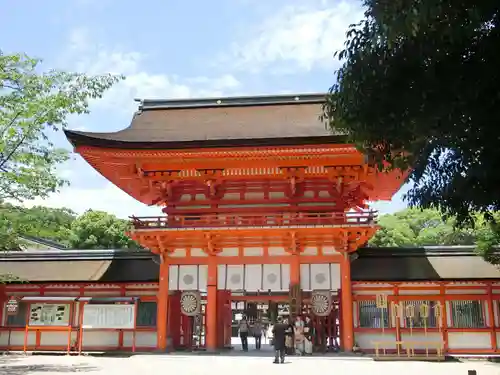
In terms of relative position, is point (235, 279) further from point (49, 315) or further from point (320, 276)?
point (49, 315)

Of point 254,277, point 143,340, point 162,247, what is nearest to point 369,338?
point 254,277

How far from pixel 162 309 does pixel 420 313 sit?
30.3 ft

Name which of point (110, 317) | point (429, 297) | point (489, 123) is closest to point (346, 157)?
point (429, 297)

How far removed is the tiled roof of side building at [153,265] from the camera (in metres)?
19.3

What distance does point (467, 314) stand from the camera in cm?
1903

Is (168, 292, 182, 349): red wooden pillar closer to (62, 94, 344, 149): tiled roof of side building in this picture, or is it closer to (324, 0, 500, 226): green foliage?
(62, 94, 344, 149): tiled roof of side building

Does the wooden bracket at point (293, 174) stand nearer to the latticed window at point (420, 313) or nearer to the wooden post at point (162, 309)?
the wooden post at point (162, 309)

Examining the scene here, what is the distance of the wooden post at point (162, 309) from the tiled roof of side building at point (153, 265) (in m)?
0.72

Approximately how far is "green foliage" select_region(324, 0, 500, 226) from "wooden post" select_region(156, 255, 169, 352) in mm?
12731

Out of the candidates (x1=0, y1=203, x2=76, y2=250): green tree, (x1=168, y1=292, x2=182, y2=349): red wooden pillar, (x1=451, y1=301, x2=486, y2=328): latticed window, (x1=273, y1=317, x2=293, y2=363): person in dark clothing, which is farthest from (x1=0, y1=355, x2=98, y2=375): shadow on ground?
(x1=451, y1=301, x2=486, y2=328): latticed window

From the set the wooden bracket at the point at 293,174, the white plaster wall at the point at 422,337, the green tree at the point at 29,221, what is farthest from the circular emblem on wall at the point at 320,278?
the green tree at the point at 29,221

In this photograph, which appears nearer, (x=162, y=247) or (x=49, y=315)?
(x=162, y=247)

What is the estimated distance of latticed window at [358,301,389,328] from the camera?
19.1 m

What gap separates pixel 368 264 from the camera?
2020 cm
